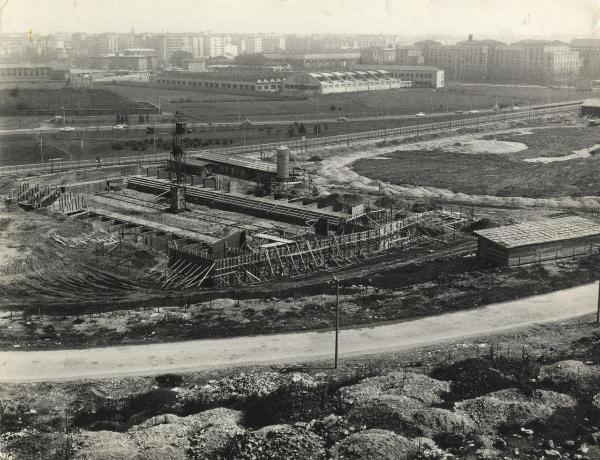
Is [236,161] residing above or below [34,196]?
above

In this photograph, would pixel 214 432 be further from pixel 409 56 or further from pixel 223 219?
pixel 409 56

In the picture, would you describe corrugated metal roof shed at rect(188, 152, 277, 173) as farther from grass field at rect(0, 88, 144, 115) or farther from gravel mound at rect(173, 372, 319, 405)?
grass field at rect(0, 88, 144, 115)

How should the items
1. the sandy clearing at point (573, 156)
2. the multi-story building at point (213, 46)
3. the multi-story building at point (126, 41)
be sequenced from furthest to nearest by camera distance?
the multi-story building at point (126, 41) → the multi-story building at point (213, 46) → the sandy clearing at point (573, 156)

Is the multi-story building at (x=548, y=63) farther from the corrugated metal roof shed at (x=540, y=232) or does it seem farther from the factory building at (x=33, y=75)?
Answer: the corrugated metal roof shed at (x=540, y=232)

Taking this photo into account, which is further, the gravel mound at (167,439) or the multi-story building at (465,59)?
the multi-story building at (465,59)

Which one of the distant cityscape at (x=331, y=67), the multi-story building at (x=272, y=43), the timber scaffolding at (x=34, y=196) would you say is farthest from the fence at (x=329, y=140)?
the multi-story building at (x=272, y=43)

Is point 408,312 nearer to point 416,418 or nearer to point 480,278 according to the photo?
point 480,278

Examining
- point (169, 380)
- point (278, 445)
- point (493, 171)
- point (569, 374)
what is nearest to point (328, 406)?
point (278, 445)
